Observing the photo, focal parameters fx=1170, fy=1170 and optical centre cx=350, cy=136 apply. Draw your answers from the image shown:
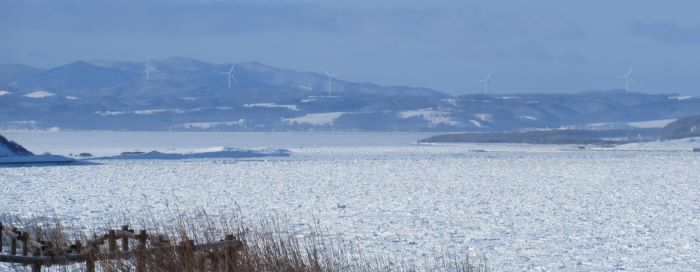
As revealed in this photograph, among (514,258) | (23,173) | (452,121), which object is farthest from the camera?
(452,121)

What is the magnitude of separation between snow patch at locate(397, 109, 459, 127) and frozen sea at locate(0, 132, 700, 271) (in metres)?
139

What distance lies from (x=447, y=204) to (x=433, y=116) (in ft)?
546

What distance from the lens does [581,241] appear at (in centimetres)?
1688

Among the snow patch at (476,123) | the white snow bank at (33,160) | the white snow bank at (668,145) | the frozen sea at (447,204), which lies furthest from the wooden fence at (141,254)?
the snow patch at (476,123)

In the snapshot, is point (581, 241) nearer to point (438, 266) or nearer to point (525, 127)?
point (438, 266)

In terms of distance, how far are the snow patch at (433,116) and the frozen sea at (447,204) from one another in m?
139

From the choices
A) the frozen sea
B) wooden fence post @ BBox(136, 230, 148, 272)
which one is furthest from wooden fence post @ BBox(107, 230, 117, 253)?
the frozen sea

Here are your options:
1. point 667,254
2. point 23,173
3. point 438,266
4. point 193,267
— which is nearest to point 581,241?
point 667,254

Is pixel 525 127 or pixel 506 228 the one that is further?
pixel 525 127

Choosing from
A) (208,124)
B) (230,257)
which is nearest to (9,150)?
(230,257)

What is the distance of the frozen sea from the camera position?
1584cm

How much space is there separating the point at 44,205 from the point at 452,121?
533 feet

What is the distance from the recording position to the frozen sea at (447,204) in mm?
15844

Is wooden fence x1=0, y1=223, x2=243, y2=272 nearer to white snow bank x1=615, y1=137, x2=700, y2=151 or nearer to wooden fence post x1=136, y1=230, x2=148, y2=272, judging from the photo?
wooden fence post x1=136, y1=230, x2=148, y2=272
